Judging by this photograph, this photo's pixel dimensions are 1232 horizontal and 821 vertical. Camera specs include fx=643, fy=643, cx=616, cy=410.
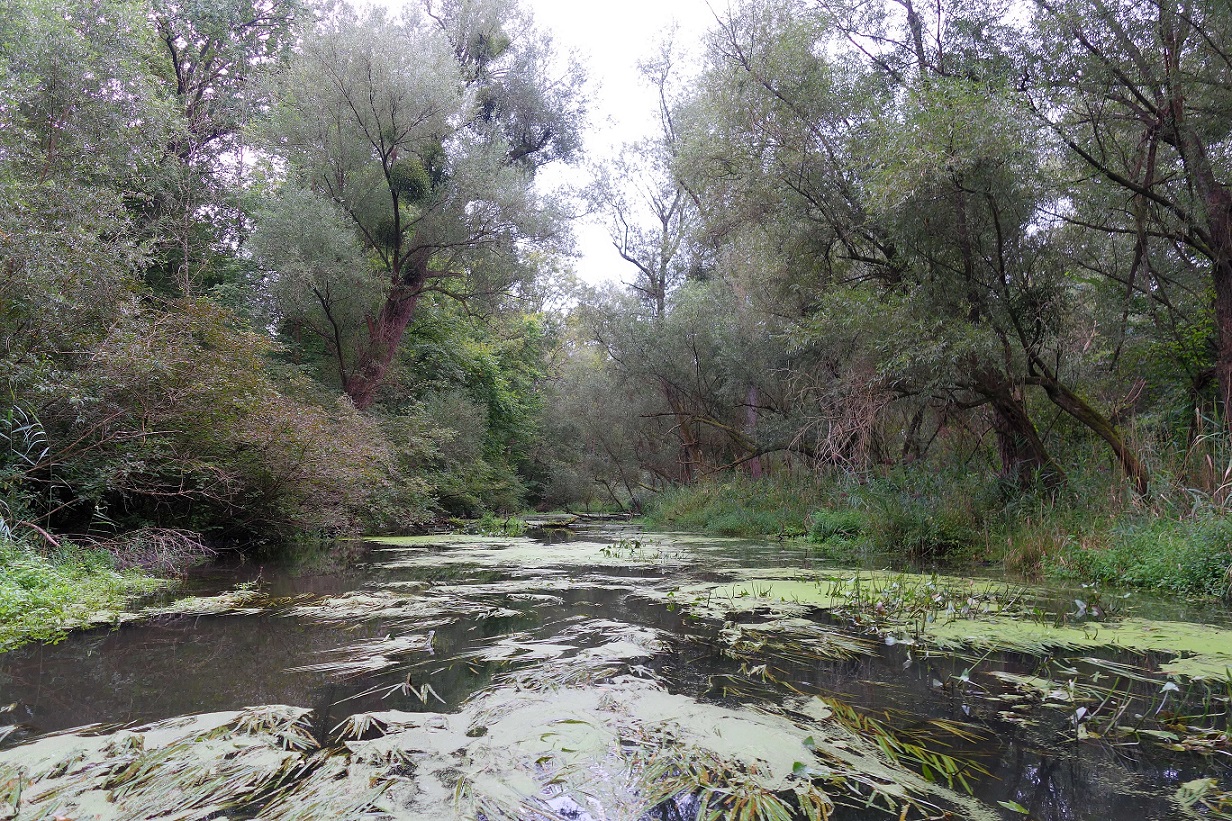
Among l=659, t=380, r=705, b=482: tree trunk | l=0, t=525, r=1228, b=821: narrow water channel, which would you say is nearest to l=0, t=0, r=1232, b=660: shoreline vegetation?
l=0, t=525, r=1228, b=821: narrow water channel

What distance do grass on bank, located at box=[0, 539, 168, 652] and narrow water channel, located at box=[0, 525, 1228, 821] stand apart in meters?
0.24

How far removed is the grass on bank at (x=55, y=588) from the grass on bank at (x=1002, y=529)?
6.66 m

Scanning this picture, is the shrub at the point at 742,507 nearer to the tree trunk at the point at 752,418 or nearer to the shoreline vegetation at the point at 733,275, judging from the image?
the shoreline vegetation at the point at 733,275

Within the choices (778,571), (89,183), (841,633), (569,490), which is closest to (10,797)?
(841,633)

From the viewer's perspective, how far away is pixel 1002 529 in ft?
23.3

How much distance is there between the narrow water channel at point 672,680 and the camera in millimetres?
1694

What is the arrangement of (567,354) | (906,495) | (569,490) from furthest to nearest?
(567,354) → (569,490) → (906,495)

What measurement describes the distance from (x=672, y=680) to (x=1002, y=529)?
614 centimetres

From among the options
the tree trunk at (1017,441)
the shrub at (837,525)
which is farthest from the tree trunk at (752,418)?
the tree trunk at (1017,441)

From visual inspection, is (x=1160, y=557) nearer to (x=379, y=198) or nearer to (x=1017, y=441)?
(x=1017, y=441)

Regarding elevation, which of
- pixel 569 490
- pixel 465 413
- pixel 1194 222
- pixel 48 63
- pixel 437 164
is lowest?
pixel 569 490

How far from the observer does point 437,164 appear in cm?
1379

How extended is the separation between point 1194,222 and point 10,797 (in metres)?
9.40

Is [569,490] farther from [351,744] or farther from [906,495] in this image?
[351,744]
